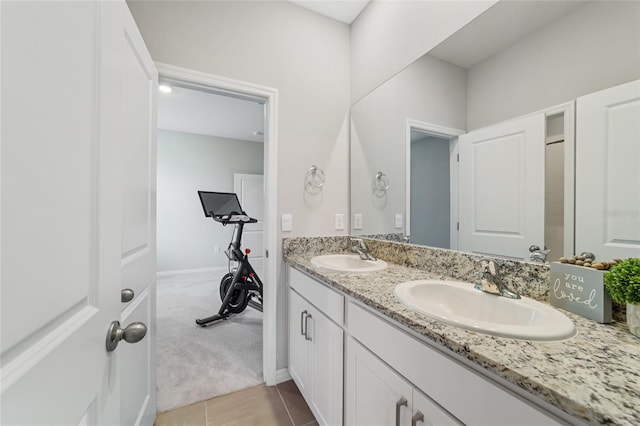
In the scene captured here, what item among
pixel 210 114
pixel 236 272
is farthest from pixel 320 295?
pixel 210 114

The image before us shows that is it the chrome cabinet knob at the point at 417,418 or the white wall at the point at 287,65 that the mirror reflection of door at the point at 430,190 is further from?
the chrome cabinet knob at the point at 417,418

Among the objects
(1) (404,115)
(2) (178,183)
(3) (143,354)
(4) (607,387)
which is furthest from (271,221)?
(2) (178,183)

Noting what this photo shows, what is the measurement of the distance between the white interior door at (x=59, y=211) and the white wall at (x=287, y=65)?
1138mm

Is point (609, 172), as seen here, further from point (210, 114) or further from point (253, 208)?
point (253, 208)

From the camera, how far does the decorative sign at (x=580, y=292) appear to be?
722mm

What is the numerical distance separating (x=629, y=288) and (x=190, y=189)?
5258mm

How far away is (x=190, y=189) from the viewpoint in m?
4.74

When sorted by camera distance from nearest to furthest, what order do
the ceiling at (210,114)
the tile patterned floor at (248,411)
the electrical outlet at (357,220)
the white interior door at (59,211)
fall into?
the white interior door at (59,211) < the tile patterned floor at (248,411) < the electrical outlet at (357,220) < the ceiling at (210,114)

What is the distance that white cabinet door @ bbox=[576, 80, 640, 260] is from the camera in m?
0.74

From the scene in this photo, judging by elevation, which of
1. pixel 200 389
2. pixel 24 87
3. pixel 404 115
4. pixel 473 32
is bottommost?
pixel 200 389

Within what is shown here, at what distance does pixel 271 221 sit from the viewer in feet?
5.73

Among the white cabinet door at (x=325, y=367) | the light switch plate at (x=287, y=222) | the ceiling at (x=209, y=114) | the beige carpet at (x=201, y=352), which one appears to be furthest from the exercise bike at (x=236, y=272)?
the white cabinet door at (x=325, y=367)

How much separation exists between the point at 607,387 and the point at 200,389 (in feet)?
6.61

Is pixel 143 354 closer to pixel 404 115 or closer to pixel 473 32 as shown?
pixel 404 115
